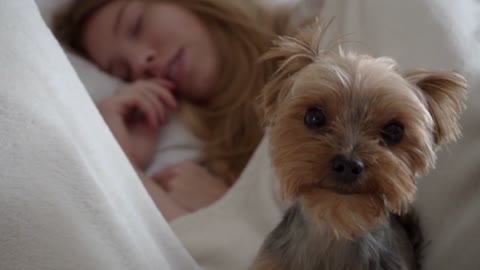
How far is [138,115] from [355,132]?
3.70 ft

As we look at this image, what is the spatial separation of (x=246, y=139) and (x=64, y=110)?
3.34ft

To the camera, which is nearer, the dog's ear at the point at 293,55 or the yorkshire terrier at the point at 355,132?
the yorkshire terrier at the point at 355,132

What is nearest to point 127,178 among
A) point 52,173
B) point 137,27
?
point 52,173

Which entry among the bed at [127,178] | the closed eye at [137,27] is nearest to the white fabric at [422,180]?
the bed at [127,178]

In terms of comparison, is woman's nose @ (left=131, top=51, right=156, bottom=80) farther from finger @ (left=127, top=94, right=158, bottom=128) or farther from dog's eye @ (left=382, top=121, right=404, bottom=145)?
dog's eye @ (left=382, top=121, right=404, bottom=145)

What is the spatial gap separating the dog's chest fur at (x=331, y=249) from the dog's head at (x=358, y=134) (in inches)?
3.5

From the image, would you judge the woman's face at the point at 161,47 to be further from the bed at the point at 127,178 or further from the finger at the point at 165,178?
the bed at the point at 127,178

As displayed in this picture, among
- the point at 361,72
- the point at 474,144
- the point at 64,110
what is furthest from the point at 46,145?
the point at 474,144

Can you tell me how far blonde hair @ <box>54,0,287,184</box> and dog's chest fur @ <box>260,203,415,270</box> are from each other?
2.37ft

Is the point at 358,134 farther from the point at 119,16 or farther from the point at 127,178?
the point at 119,16

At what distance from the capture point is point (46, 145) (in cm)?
105

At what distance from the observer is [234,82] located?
2.13 metres

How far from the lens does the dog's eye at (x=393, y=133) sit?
1049 millimetres

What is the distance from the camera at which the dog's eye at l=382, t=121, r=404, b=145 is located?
3.44 ft
